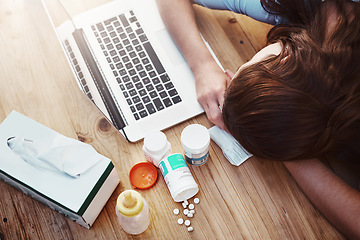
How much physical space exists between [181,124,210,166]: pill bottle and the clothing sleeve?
1.08 ft

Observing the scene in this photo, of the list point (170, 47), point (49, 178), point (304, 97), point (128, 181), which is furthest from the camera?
point (170, 47)

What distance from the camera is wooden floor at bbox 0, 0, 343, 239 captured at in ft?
2.36

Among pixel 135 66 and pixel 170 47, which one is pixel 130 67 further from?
pixel 170 47

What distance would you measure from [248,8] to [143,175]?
479 millimetres

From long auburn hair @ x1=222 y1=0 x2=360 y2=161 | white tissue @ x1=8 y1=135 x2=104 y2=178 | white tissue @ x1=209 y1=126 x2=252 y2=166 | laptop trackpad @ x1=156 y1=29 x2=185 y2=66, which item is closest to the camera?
long auburn hair @ x1=222 y1=0 x2=360 y2=161

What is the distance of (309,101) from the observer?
542 millimetres

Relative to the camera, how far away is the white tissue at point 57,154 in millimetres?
650

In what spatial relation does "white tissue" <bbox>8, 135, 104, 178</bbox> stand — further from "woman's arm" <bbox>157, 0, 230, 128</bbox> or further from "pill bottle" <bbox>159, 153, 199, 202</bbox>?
"woman's arm" <bbox>157, 0, 230, 128</bbox>

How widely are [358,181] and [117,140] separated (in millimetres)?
552

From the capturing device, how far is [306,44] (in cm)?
60

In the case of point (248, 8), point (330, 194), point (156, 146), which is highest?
point (248, 8)

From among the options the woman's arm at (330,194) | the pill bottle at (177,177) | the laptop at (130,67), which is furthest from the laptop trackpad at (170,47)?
the woman's arm at (330,194)

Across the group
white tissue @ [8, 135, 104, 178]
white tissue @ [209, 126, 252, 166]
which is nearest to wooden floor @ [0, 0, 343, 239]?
white tissue @ [209, 126, 252, 166]

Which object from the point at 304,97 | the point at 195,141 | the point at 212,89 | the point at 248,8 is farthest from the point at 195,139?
the point at 248,8
